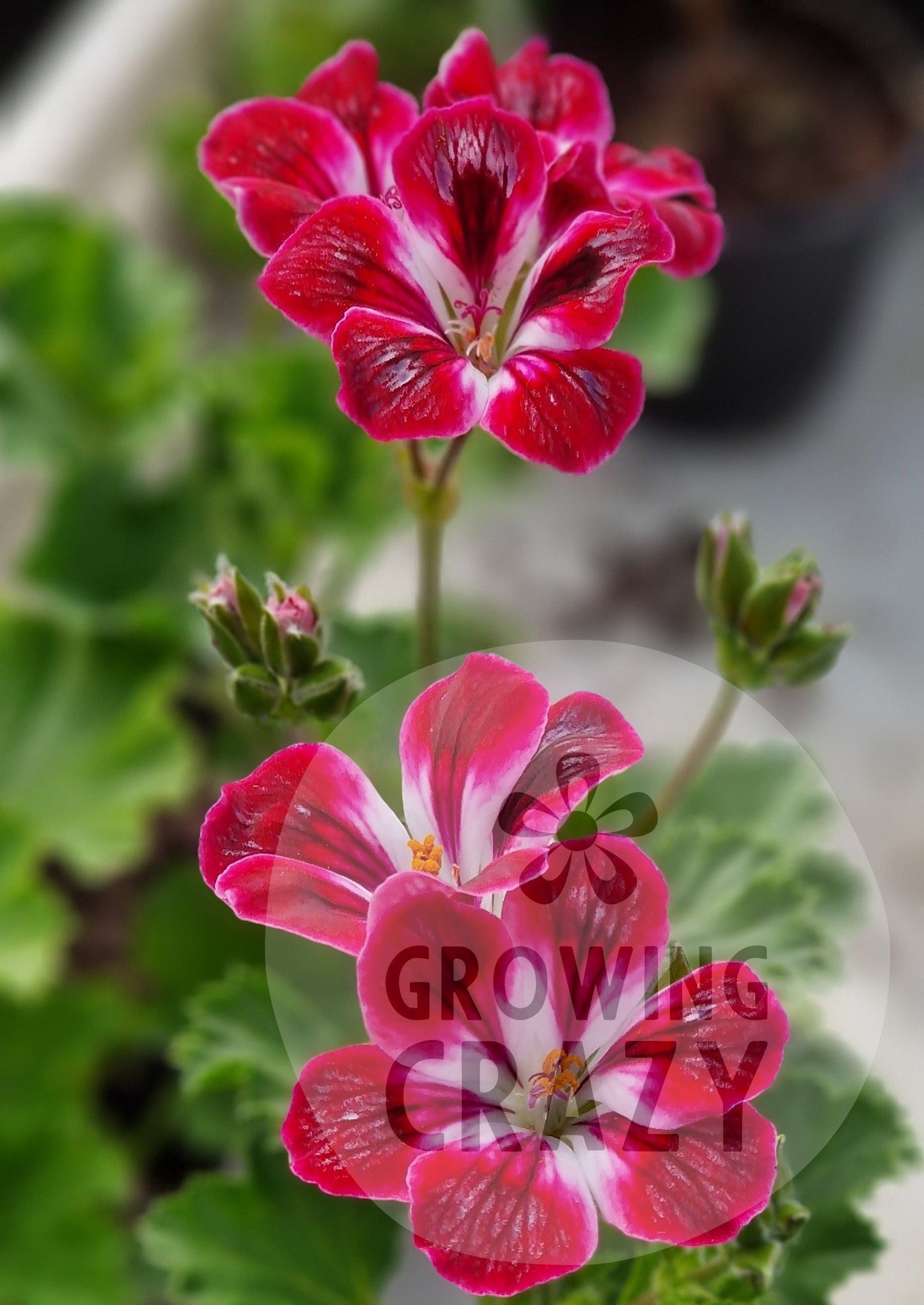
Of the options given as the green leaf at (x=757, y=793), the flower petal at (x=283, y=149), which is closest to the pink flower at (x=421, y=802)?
the flower petal at (x=283, y=149)

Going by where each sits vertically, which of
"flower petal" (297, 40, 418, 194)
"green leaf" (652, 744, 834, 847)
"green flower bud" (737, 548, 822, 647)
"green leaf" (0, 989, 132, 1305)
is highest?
"flower petal" (297, 40, 418, 194)

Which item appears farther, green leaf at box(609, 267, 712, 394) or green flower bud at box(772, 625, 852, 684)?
green leaf at box(609, 267, 712, 394)

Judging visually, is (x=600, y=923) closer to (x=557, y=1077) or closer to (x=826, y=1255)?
(x=557, y=1077)

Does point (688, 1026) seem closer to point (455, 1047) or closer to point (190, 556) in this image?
point (455, 1047)

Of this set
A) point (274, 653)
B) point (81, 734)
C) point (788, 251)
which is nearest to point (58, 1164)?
point (81, 734)

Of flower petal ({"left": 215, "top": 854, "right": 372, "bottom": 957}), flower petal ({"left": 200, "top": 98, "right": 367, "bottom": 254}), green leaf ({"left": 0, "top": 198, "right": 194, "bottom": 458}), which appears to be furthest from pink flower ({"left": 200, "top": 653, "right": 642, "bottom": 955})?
green leaf ({"left": 0, "top": 198, "right": 194, "bottom": 458})

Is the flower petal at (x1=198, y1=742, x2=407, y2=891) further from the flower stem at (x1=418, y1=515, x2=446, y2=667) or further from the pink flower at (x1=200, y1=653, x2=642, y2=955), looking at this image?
the flower stem at (x1=418, y1=515, x2=446, y2=667)

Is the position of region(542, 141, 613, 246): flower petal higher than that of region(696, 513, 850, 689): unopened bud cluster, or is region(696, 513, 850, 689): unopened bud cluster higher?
region(542, 141, 613, 246): flower petal
